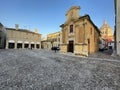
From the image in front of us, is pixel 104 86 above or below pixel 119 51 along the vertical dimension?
below

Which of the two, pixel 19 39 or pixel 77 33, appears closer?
pixel 77 33

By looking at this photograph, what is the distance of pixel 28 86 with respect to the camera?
3.85 m

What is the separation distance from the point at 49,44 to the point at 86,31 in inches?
1484

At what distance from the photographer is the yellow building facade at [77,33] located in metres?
16.8

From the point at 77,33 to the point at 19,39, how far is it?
29.0m

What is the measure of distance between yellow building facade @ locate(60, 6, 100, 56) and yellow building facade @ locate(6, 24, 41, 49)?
23.5m

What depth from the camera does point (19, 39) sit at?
38594 millimetres

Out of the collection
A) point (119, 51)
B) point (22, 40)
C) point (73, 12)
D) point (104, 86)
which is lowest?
point (104, 86)

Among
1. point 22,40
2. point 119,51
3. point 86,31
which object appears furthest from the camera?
point 22,40

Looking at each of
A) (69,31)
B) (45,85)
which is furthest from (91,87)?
(69,31)

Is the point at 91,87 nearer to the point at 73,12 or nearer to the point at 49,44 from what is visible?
the point at 73,12

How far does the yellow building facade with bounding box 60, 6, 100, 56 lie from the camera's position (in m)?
16.8

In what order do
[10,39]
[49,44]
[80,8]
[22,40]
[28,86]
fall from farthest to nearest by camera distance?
[49,44]
[22,40]
[10,39]
[80,8]
[28,86]

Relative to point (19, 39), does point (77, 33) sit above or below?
below
